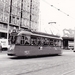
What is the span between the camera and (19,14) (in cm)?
4925

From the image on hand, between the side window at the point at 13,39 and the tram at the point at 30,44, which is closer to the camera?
the tram at the point at 30,44

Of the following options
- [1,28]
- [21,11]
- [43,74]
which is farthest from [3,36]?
[43,74]

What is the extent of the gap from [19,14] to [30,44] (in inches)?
1365

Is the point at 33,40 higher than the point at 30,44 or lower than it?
higher

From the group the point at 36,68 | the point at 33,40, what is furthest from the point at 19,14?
the point at 36,68

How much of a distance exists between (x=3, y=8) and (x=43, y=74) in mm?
38586

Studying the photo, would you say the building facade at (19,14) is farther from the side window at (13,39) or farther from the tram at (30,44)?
the side window at (13,39)

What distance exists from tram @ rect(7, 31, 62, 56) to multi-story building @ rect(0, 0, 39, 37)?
72.4ft

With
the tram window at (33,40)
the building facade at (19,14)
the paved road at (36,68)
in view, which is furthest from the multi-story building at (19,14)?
the paved road at (36,68)

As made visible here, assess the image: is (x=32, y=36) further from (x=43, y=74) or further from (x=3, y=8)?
(x=3, y=8)

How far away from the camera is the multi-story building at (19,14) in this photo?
1709 inches

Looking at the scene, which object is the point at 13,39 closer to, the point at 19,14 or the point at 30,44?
the point at 30,44

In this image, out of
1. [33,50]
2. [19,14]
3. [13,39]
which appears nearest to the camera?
[13,39]

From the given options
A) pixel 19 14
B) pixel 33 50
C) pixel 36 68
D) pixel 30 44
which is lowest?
pixel 36 68
